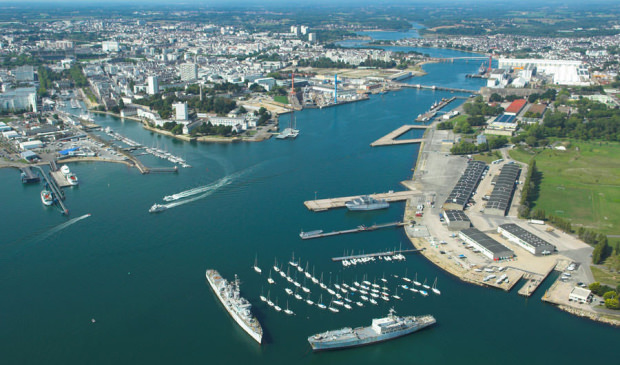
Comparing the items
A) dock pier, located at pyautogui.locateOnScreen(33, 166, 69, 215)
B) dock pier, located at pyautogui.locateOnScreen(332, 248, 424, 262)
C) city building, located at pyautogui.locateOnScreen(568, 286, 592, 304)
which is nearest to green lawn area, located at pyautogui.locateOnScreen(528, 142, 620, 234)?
city building, located at pyautogui.locateOnScreen(568, 286, 592, 304)

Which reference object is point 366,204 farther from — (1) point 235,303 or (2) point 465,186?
(1) point 235,303

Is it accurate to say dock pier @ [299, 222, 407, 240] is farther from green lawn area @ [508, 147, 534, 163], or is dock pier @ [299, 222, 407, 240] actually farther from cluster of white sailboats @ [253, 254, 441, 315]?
green lawn area @ [508, 147, 534, 163]

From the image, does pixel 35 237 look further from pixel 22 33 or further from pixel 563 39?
pixel 563 39

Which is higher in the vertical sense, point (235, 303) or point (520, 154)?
point (520, 154)

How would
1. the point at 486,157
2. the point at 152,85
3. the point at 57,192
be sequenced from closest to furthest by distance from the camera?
the point at 57,192
the point at 486,157
the point at 152,85

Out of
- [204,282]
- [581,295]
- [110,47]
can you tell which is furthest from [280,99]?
[110,47]

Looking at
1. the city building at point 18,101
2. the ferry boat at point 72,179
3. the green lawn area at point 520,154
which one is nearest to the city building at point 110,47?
the city building at point 18,101
